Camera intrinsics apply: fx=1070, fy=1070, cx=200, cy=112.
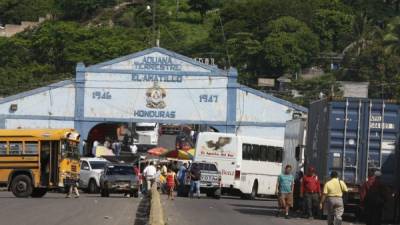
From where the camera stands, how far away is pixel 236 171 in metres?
52.2

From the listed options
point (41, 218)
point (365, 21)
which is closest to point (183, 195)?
point (41, 218)

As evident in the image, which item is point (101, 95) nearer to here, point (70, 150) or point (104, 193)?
point (104, 193)

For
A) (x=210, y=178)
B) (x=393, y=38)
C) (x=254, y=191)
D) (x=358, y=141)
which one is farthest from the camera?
(x=393, y=38)

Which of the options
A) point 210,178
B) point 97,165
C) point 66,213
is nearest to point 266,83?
point 97,165

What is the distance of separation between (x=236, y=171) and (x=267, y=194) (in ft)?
10.5

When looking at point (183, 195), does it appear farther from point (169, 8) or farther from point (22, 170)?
point (169, 8)

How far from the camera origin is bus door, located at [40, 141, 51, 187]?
139 feet

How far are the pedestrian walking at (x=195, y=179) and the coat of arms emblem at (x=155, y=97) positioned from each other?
20.8m

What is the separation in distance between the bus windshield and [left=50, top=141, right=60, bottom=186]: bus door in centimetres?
24

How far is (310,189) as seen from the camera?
33.4 m

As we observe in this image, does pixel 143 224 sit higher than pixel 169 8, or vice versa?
pixel 169 8

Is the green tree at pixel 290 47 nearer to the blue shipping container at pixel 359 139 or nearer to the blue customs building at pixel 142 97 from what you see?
the blue customs building at pixel 142 97

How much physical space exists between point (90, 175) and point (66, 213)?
21396mm

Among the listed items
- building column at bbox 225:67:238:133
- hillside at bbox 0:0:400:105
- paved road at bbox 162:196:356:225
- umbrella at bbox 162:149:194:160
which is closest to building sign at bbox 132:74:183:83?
building column at bbox 225:67:238:133
